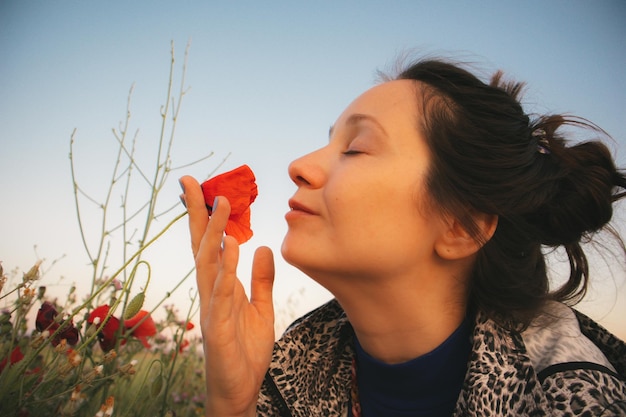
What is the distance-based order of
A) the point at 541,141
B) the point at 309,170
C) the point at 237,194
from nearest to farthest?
1. the point at 237,194
2. the point at 309,170
3. the point at 541,141

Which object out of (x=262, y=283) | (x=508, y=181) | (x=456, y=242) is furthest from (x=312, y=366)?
(x=508, y=181)

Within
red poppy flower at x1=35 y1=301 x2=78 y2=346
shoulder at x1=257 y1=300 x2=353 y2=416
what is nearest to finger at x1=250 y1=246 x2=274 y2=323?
shoulder at x1=257 y1=300 x2=353 y2=416

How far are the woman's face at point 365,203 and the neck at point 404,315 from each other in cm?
9

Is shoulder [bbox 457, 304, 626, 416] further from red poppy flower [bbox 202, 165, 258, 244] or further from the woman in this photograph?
red poppy flower [bbox 202, 165, 258, 244]

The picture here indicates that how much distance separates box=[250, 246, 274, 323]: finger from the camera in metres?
1.53

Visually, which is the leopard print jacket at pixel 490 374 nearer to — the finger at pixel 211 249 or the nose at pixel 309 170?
the finger at pixel 211 249

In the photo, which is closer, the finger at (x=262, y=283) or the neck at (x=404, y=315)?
the neck at (x=404, y=315)

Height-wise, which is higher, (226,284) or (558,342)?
(226,284)

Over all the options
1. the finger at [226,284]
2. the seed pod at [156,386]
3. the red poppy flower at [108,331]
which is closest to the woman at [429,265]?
the finger at [226,284]

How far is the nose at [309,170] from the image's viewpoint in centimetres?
138

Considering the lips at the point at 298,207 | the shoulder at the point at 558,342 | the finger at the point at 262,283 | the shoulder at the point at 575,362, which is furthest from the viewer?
the finger at the point at 262,283

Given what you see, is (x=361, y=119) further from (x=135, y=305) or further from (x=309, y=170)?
(x=135, y=305)

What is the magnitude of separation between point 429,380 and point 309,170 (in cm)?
73

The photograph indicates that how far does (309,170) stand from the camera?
139 cm
